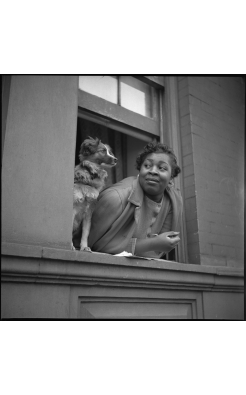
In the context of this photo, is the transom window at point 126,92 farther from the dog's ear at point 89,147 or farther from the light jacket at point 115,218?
the light jacket at point 115,218

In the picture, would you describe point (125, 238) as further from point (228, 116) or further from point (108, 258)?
point (228, 116)

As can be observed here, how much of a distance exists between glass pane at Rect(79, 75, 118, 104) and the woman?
2.67 ft

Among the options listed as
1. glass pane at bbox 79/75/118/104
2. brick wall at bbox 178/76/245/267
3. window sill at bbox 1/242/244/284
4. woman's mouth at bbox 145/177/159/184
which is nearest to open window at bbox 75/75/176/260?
glass pane at bbox 79/75/118/104

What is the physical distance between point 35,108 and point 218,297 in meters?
2.12

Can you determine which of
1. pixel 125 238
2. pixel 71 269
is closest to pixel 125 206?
pixel 125 238

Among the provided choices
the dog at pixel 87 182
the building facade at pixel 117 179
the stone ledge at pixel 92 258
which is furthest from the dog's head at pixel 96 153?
the stone ledge at pixel 92 258

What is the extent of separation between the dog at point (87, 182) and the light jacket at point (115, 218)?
0.12 meters

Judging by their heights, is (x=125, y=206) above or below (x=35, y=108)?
below

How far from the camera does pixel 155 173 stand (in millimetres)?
2828

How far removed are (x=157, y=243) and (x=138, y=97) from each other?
1671 mm

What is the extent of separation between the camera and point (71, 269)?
2.28 metres

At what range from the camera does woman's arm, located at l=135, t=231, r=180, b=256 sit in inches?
111

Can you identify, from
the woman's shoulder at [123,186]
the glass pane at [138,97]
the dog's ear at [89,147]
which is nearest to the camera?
the dog's ear at [89,147]

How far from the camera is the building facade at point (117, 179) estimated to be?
86.6 inches
